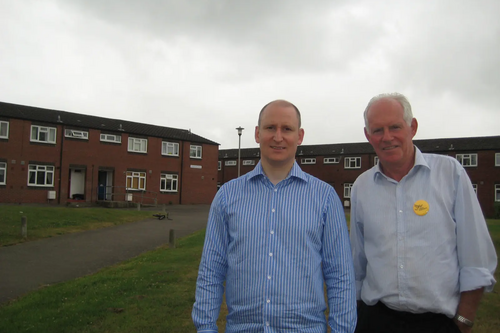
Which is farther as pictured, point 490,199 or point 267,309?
point 490,199

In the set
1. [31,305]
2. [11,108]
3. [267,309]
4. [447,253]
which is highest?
[11,108]

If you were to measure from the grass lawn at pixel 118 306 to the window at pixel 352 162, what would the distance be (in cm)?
4128

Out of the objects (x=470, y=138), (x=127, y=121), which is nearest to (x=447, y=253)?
(x=127, y=121)

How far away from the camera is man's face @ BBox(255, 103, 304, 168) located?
2715 millimetres

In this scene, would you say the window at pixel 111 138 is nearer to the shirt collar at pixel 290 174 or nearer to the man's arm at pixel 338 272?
the shirt collar at pixel 290 174

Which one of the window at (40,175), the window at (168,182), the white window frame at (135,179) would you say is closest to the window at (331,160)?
the window at (168,182)

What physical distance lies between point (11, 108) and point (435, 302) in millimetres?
38082

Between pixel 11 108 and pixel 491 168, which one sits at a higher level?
pixel 11 108

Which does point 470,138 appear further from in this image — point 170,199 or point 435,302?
point 435,302

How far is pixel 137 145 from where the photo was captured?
39344 millimetres

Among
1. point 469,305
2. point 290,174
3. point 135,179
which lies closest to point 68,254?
point 290,174

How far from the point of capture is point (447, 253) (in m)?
2.69

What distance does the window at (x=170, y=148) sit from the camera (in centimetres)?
4128

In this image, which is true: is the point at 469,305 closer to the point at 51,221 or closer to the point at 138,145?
the point at 51,221
